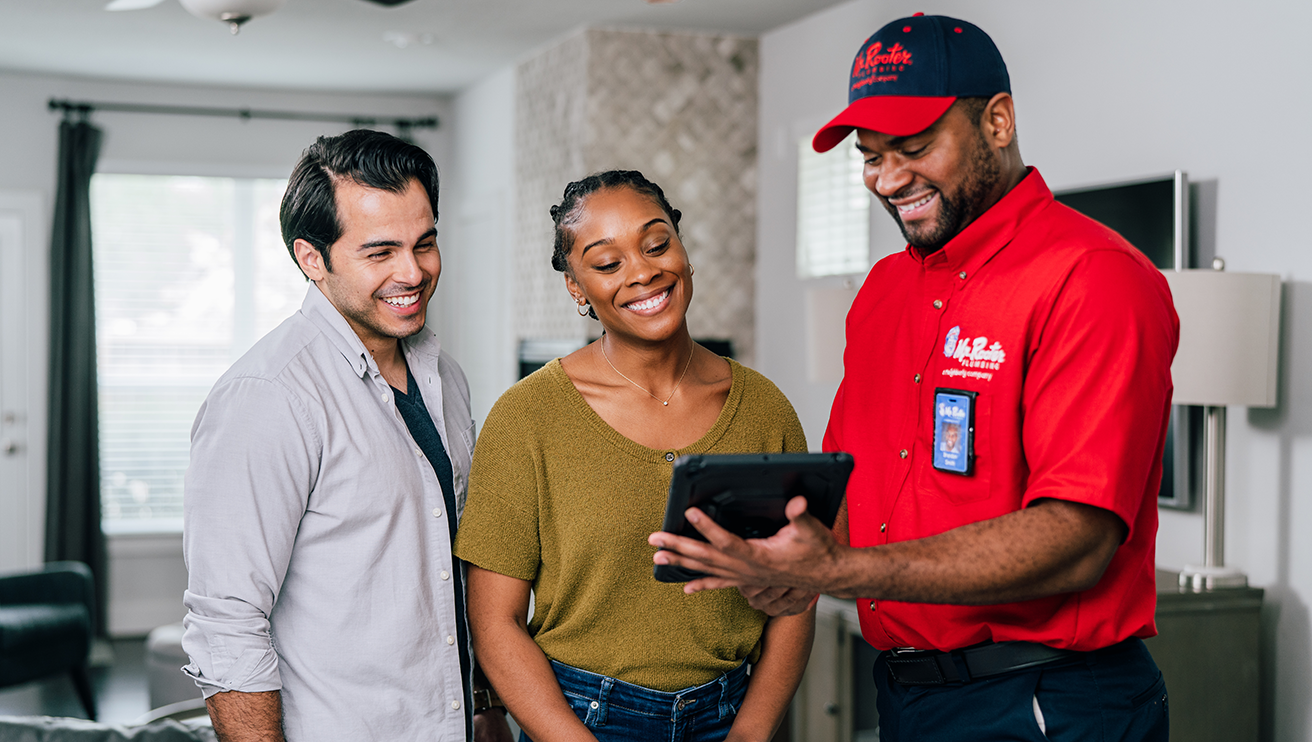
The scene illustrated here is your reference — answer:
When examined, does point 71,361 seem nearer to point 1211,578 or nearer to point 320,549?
point 320,549

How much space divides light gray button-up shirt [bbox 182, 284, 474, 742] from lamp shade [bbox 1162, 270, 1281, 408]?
5.91 feet

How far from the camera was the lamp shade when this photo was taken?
8.30 feet

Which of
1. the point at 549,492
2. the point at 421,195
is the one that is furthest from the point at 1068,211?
the point at 421,195

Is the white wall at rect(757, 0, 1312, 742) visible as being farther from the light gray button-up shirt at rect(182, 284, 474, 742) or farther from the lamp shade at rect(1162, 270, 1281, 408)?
the light gray button-up shirt at rect(182, 284, 474, 742)

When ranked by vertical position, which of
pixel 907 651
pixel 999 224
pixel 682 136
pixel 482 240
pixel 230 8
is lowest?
pixel 907 651

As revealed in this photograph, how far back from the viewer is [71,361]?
6.11 metres

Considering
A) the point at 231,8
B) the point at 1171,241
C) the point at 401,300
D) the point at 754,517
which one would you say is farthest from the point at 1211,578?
the point at 231,8

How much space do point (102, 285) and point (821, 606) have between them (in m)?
4.80

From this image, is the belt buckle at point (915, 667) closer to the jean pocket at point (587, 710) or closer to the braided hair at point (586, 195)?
the jean pocket at point (587, 710)

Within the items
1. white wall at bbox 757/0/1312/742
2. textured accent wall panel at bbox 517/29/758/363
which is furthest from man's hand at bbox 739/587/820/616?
textured accent wall panel at bbox 517/29/758/363

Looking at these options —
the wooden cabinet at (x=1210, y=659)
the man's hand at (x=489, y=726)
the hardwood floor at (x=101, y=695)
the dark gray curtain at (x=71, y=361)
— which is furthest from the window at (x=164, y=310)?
the wooden cabinet at (x=1210, y=659)

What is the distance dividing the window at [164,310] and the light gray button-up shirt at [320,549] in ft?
17.5

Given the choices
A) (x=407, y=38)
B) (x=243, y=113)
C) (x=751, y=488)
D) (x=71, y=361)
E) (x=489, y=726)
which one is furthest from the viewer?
(x=243, y=113)

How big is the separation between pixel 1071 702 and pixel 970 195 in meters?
0.65
